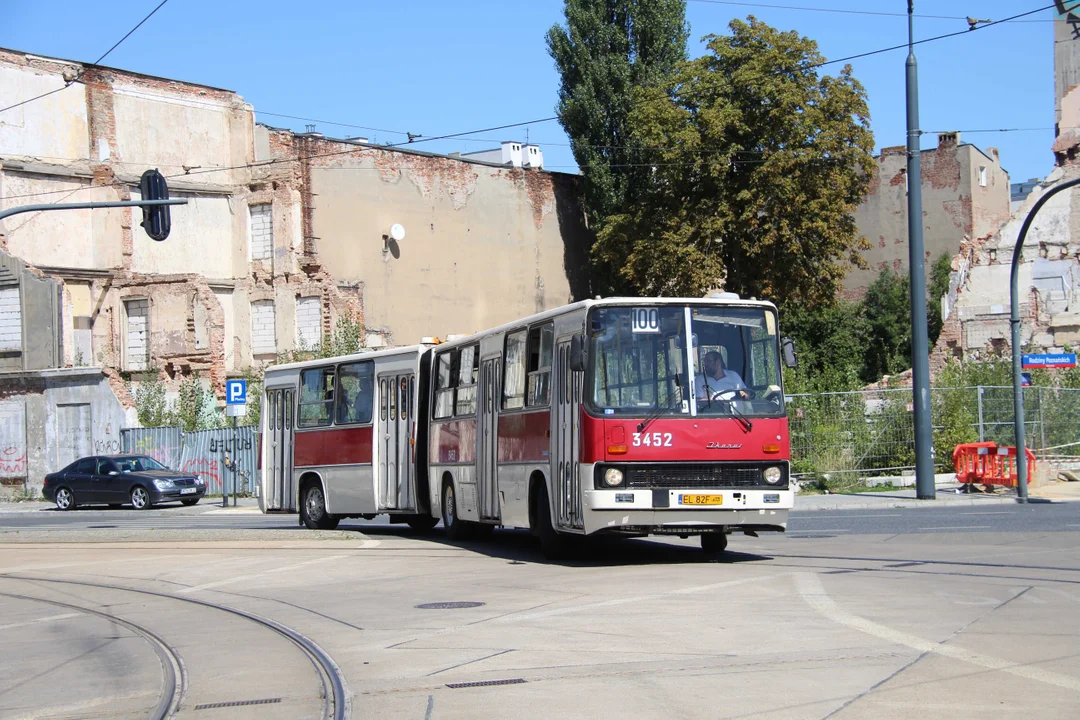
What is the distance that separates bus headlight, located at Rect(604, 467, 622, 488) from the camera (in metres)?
13.9

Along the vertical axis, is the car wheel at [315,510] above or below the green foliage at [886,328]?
below

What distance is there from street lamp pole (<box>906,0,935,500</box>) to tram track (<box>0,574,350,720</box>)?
643 inches

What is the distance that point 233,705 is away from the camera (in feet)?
25.1

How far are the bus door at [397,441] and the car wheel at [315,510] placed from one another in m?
1.73

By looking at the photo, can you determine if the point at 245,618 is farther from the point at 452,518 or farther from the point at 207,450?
the point at 207,450

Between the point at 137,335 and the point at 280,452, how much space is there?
3118cm

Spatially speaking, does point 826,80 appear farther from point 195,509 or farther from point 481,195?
point 195,509

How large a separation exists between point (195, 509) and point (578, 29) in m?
28.3

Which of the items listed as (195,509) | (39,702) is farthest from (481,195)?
(39,702)

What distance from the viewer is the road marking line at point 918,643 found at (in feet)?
24.9

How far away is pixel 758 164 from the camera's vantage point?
45094 mm

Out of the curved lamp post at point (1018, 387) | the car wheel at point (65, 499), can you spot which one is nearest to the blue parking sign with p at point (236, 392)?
the car wheel at point (65, 499)

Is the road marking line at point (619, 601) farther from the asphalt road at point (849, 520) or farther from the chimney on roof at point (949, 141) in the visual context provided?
the chimney on roof at point (949, 141)

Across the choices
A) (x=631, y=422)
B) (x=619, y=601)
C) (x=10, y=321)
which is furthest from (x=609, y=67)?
(x=619, y=601)
